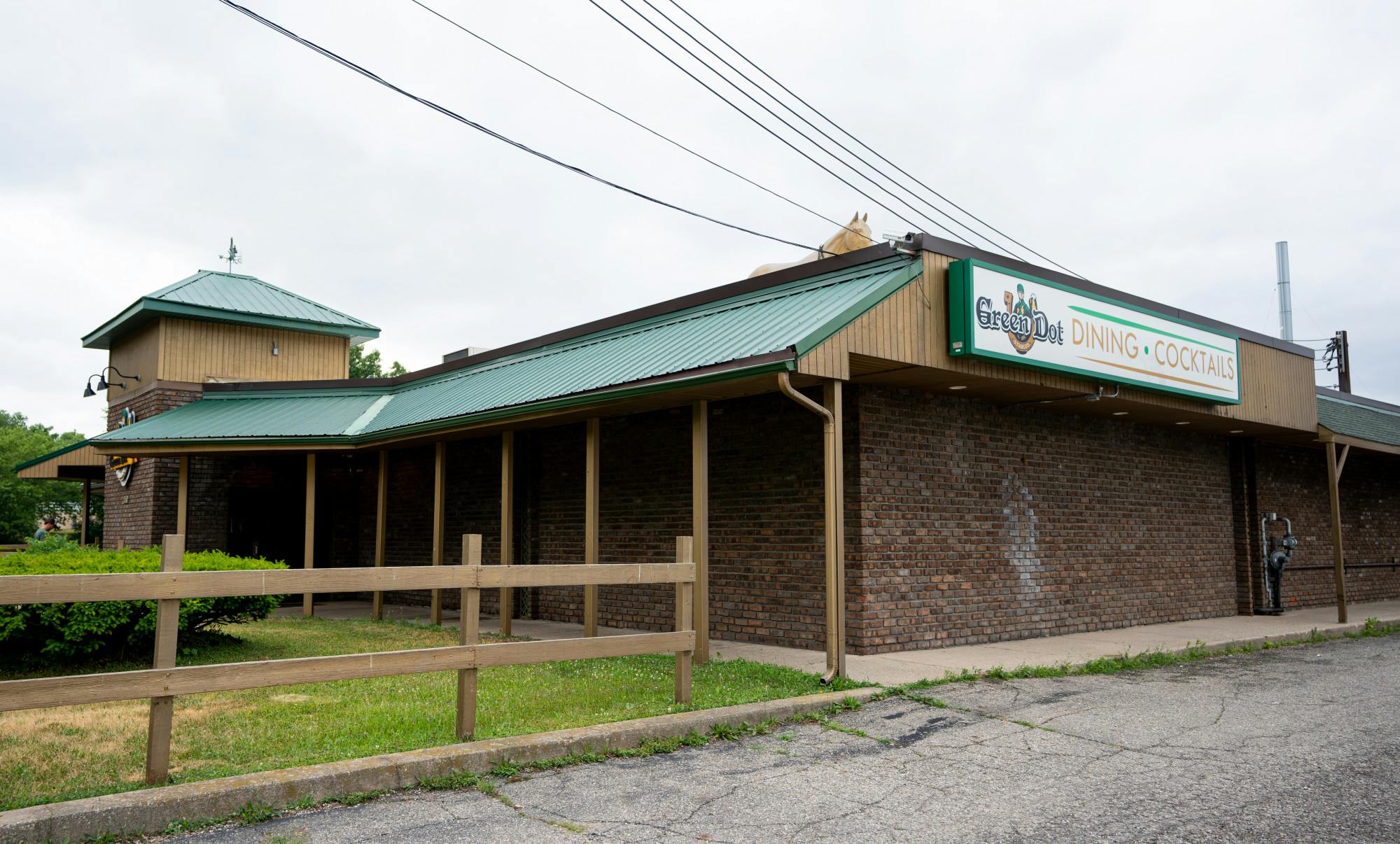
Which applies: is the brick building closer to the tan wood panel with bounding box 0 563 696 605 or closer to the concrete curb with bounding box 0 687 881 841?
the concrete curb with bounding box 0 687 881 841

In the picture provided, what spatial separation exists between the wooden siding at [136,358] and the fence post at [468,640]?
15.5 m

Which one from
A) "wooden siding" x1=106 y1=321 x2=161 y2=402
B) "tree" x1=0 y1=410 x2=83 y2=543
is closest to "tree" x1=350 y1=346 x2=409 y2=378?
"tree" x1=0 y1=410 x2=83 y2=543

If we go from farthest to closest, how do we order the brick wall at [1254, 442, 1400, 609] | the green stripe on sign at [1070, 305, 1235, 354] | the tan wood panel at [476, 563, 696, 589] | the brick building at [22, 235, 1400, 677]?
the brick wall at [1254, 442, 1400, 609], the green stripe on sign at [1070, 305, 1235, 354], the brick building at [22, 235, 1400, 677], the tan wood panel at [476, 563, 696, 589]

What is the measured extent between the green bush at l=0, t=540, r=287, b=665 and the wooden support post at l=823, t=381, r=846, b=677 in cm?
481

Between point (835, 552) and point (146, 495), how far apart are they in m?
14.8

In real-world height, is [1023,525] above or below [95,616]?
above

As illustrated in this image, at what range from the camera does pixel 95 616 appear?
28.5 feet

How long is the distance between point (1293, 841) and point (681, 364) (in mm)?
6162

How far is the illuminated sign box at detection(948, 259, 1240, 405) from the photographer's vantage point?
9.79m

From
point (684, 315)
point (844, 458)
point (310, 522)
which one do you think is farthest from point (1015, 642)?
point (310, 522)

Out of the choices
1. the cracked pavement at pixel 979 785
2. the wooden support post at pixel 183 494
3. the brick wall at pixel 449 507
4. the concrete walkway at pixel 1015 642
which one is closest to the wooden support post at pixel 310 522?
the concrete walkway at pixel 1015 642

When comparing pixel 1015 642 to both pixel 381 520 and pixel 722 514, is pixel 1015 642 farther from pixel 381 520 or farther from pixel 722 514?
pixel 381 520

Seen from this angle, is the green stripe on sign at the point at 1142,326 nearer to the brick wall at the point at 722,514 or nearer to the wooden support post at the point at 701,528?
the brick wall at the point at 722,514

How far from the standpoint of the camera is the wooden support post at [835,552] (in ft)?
27.0
